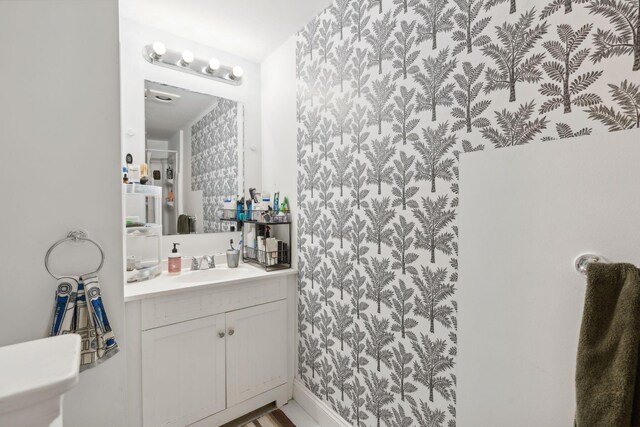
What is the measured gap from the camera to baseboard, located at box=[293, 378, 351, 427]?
163cm

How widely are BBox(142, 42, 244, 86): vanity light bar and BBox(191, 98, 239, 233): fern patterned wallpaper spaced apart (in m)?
0.17

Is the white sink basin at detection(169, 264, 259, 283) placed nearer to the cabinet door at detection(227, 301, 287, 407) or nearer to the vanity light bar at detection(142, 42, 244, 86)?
the cabinet door at detection(227, 301, 287, 407)

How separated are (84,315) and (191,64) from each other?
5.62ft

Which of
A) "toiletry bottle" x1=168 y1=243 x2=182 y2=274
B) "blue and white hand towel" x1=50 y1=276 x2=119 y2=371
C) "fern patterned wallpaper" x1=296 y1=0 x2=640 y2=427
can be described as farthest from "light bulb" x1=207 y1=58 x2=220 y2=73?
"blue and white hand towel" x1=50 y1=276 x2=119 y2=371

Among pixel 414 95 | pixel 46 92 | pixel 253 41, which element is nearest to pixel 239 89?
pixel 253 41

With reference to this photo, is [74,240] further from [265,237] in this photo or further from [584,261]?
[584,261]

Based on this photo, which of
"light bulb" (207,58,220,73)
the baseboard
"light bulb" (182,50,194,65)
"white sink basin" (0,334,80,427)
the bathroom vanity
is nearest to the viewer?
"white sink basin" (0,334,80,427)

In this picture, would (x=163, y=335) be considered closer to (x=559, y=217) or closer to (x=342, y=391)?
(x=342, y=391)

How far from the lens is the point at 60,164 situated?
105 cm

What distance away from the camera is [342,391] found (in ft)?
5.27

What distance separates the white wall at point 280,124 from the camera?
6.55 feet

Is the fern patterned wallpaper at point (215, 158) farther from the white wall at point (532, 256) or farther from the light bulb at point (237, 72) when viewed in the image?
the white wall at point (532, 256)

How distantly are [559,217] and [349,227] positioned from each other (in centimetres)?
95

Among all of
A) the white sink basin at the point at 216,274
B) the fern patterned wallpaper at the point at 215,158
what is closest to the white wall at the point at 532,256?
the white sink basin at the point at 216,274
